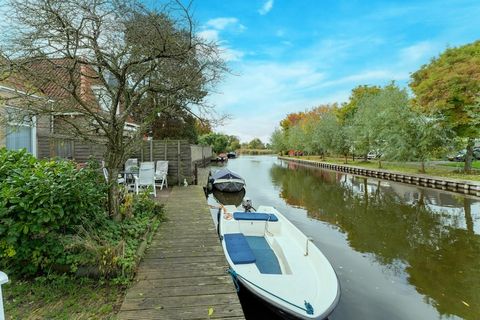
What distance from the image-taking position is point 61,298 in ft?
9.93

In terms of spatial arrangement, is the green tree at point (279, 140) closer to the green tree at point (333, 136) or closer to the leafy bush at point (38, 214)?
the green tree at point (333, 136)

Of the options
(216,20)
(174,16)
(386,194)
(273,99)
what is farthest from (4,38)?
(273,99)

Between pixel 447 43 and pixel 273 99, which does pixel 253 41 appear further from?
pixel 447 43

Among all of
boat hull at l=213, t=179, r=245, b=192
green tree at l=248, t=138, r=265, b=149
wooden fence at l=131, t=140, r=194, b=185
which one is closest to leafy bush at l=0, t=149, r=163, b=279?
wooden fence at l=131, t=140, r=194, b=185

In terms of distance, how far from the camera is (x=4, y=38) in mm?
3600

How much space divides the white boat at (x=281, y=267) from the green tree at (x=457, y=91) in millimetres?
15983

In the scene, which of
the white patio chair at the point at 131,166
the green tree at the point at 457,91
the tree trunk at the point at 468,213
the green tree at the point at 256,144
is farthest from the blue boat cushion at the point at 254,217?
the green tree at the point at 256,144

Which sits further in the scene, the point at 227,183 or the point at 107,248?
the point at 227,183

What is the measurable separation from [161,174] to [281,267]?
6.99 meters

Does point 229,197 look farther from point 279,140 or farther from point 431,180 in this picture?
point 279,140

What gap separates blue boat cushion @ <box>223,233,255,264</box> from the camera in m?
4.39

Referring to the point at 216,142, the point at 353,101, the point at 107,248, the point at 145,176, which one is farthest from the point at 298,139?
the point at 107,248

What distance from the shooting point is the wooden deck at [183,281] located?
2793mm

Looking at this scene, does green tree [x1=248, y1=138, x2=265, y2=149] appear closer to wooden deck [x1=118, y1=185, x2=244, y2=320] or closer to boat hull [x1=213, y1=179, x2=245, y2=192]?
boat hull [x1=213, y1=179, x2=245, y2=192]
